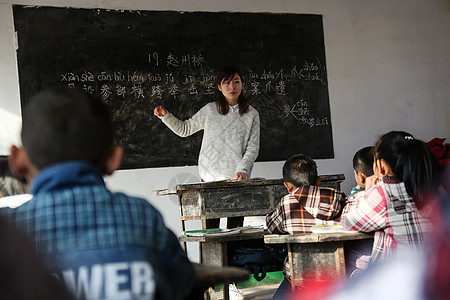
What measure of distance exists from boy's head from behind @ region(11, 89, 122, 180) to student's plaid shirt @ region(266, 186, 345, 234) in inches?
62.1

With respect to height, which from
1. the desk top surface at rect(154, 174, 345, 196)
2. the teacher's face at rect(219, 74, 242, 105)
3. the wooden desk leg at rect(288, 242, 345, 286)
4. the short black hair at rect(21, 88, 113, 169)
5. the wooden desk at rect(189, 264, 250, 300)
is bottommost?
the wooden desk leg at rect(288, 242, 345, 286)

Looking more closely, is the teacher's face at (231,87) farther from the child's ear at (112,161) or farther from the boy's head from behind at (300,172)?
the child's ear at (112,161)

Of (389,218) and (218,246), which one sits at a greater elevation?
(389,218)

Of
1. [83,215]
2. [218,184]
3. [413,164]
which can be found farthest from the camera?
[218,184]

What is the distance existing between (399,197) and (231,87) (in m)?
2.07

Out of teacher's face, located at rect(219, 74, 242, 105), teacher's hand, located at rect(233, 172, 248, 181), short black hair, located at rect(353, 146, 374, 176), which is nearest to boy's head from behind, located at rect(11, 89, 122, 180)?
short black hair, located at rect(353, 146, 374, 176)

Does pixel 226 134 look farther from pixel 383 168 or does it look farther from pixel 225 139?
pixel 383 168

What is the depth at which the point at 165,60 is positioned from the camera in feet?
15.6

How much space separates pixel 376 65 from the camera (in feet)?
17.8

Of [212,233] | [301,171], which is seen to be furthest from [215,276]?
[212,233]

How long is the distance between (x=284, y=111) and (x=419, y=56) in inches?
60.0

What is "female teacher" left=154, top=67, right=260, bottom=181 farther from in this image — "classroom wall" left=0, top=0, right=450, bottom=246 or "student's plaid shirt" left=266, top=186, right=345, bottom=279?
"student's plaid shirt" left=266, top=186, right=345, bottom=279

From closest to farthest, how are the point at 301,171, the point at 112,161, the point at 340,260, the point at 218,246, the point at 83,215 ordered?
the point at 83,215 < the point at 112,161 < the point at 340,260 < the point at 301,171 < the point at 218,246

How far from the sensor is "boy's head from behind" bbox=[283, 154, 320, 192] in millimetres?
2553
